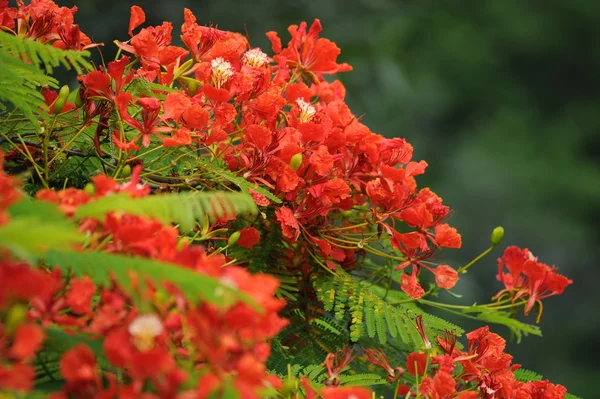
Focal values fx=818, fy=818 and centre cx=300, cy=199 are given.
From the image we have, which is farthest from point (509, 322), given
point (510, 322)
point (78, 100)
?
point (78, 100)

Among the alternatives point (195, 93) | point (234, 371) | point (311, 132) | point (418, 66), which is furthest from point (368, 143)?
point (418, 66)

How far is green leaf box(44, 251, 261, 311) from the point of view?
52 centimetres

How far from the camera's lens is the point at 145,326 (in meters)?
0.56

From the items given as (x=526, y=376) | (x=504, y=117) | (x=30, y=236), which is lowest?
(x=504, y=117)

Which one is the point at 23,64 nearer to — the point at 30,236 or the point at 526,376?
the point at 30,236

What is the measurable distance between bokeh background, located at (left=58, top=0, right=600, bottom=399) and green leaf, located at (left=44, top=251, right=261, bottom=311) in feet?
13.0

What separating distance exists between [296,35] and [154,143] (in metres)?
0.33

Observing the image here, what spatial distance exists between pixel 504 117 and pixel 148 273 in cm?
660

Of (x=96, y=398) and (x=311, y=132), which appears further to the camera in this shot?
(x=311, y=132)

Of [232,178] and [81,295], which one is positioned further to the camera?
[232,178]

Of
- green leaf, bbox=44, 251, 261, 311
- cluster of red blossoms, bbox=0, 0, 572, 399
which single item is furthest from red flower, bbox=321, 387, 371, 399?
green leaf, bbox=44, 251, 261, 311

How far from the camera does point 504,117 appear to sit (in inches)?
269

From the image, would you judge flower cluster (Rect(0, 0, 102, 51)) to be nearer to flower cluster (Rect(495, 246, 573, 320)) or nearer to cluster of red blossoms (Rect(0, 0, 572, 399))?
cluster of red blossoms (Rect(0, 0, 572, 399))

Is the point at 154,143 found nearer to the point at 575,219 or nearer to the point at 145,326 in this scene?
the point at 145,326
